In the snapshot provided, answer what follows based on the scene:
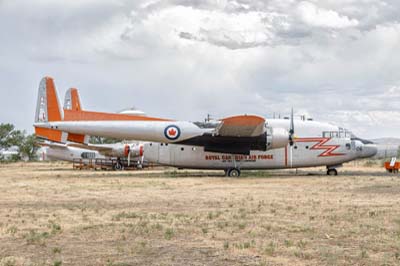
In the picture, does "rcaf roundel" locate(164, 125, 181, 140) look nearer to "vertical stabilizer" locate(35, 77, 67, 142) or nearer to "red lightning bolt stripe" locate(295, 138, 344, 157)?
"vertical stabilizer" locate(35, 77, 67, 142)

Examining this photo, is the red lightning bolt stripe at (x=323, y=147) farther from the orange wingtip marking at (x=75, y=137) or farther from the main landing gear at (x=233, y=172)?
the orange wingtip marking at (x=75, y=137)

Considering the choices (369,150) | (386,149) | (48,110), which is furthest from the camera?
(386,149)

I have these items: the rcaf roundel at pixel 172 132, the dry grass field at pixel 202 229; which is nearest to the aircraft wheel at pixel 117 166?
the rcaf roundel at pixel 172 132

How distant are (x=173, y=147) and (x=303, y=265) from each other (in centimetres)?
2316

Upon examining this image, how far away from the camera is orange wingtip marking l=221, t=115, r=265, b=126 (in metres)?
26.0

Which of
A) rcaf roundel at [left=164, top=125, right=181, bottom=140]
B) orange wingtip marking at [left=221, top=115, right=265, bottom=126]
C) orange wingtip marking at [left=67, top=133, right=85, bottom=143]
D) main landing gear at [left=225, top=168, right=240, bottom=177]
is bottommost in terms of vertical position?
main landing gear at [left=225, top=168, right=240, bottom=177]

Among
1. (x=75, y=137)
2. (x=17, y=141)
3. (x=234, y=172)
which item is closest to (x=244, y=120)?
(x=234, y=172)

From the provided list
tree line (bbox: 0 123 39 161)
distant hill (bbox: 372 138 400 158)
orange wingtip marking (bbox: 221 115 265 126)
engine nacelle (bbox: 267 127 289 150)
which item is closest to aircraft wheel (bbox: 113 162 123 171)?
engine nacelle (bbox: 267 127 289 150)

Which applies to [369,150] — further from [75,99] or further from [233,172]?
[75,99]

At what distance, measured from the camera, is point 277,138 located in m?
28.2

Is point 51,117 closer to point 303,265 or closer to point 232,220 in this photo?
point 232,220

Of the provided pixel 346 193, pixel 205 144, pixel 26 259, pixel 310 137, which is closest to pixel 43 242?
pixel 26 259

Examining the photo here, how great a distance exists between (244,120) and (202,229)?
1664 cm

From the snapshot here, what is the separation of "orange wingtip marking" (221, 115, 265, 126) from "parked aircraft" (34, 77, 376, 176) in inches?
5.6
